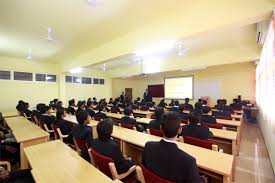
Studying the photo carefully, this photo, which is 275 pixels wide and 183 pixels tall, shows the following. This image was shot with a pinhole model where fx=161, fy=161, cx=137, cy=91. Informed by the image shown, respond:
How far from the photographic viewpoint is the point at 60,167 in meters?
1.63

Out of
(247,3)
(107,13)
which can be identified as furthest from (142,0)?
(247,3)

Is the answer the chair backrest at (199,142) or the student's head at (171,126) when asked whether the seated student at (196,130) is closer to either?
the chair backrest at (199,142)

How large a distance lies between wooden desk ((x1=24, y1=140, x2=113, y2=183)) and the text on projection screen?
939 cm

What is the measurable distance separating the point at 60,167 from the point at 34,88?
8090 mm

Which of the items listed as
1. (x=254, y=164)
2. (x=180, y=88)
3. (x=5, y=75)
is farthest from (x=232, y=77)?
(x=5, y=75)

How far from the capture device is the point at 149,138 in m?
2.66

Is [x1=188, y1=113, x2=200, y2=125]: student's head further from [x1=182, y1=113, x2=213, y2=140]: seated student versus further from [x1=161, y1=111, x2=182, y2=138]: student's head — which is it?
[x1=161, y1=111, x2=182, y2=138]: student's head

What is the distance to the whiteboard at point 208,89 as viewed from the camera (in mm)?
9809

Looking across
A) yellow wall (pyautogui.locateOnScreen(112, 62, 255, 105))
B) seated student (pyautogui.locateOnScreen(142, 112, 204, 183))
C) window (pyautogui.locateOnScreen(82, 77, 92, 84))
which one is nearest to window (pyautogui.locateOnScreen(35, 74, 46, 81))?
window (pyautogui.locateOnScreen(82, 77, 92, 84))

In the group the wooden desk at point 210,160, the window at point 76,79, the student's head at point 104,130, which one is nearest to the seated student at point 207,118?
the wooden desk at point 210,160

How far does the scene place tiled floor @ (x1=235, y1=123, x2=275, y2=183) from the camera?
279cm

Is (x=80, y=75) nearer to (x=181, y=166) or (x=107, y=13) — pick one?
(x=107, y=13)

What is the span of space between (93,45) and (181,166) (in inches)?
200

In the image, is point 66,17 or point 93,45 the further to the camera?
point 93,45
